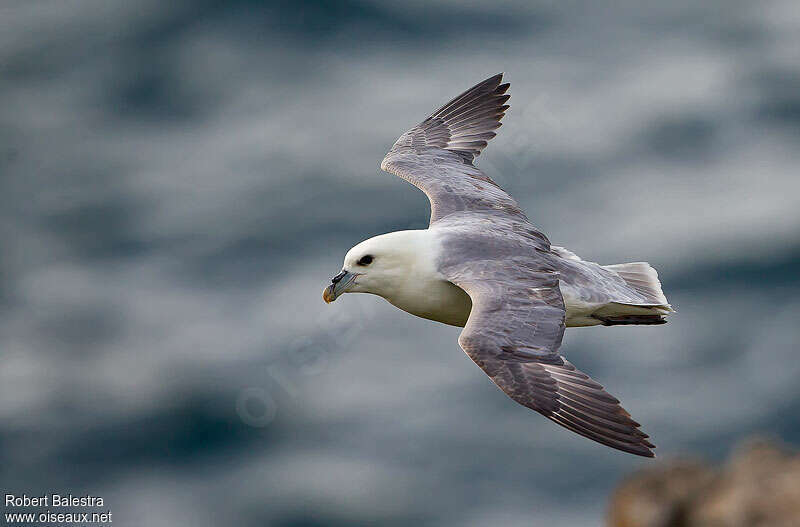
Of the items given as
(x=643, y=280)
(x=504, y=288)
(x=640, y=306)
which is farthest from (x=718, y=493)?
(x=643, y=280)

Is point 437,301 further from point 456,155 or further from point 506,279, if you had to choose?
point 456,155

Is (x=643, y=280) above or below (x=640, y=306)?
above

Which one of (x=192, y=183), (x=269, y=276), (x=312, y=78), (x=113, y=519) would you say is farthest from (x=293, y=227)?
(x=113, y=519)

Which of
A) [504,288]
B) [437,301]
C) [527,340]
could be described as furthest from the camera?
[437,301]

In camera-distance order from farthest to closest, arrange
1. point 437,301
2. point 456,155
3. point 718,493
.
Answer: point 456,155, point 437,301, point 718,493

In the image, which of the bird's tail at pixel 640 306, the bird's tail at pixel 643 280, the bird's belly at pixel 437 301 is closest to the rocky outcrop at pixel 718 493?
the bird's belly at pixel 437 301

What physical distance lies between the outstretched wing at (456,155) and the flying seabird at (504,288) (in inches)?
0.7

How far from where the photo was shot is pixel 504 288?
27.5ft

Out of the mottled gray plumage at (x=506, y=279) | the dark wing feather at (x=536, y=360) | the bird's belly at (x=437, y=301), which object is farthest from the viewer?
the bird's belly at (x=437, y=301)

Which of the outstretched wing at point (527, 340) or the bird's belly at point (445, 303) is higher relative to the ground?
the bird's belly at point (445, 303)

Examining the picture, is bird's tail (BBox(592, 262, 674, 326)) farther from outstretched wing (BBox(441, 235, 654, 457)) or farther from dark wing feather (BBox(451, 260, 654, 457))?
dark wing feather (BBox(451, 260, 654, 457))

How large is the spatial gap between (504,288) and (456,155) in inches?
123

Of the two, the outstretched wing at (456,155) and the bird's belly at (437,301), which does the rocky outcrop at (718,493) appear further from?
the outstretched wing at (456,155)

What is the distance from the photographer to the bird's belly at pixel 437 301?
8.75 metres
